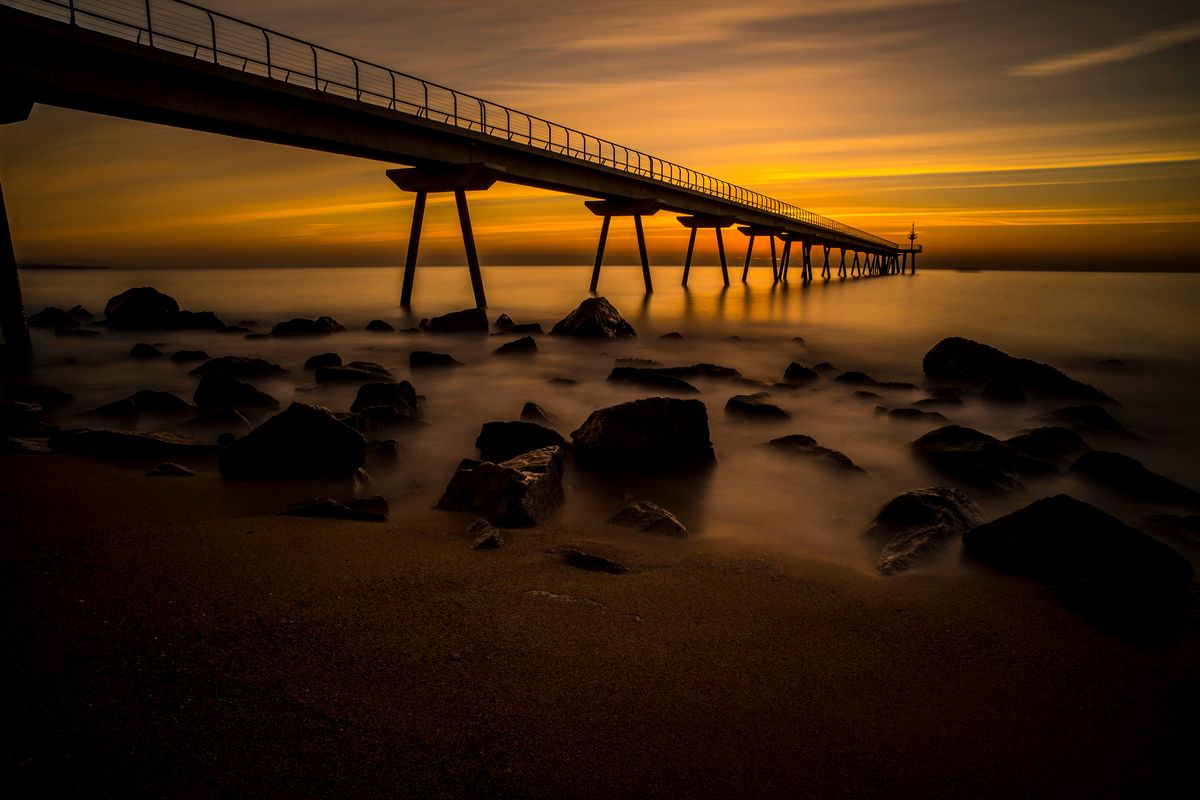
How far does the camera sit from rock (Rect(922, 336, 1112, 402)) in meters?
10.1

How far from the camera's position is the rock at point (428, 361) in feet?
39.8

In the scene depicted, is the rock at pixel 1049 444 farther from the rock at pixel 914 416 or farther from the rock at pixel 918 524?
the rock at pixel 918 524

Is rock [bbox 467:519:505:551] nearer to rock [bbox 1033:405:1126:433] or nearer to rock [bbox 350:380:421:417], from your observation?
rock [bbox 350:380:421:417]

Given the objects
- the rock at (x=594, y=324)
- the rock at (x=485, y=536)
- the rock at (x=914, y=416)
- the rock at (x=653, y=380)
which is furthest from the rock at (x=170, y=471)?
the rock at (x=594, y=324)

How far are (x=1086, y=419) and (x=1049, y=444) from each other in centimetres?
244

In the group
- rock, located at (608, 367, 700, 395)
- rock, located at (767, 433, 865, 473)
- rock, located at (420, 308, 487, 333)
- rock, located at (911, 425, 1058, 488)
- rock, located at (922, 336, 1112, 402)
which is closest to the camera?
rock, located at (911, 425, 1058, 488)

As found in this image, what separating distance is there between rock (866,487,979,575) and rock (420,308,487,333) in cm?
1550

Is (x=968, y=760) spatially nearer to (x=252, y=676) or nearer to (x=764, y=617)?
(x=764, y=617)

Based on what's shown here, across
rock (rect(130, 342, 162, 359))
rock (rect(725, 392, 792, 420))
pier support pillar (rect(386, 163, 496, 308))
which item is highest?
pier support pillar (rect(386, 163, 496, 308))

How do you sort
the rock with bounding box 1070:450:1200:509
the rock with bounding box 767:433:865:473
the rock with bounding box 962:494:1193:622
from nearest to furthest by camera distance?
the rock with bounding box 962:494:1193:622 → the rock with bounding box 1070:450:1200:509 → the rock with bounding box 767:433:865:473

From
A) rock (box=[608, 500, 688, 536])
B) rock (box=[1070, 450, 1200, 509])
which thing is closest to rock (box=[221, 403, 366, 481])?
rock (box=[608, 500, 688, 536])

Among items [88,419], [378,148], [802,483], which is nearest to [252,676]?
[802,483]

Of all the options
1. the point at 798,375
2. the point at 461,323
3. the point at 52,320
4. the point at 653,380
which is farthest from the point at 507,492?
the point at 52,320

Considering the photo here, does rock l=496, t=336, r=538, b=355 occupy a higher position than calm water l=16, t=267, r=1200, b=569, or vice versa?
rock l=496, t=336, r=538, b=355
